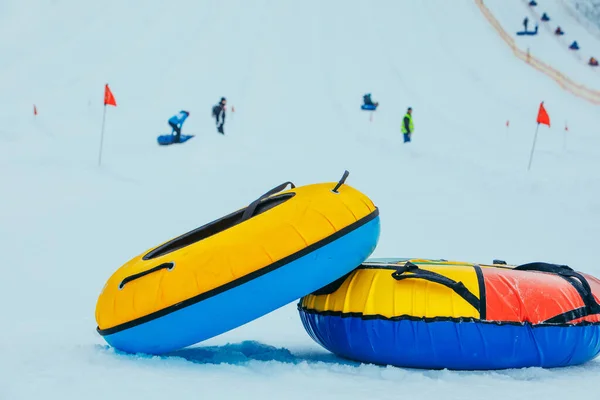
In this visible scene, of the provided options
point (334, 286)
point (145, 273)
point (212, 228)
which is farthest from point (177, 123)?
point (145, 273)

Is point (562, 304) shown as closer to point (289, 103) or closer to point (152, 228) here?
point (152, 228)

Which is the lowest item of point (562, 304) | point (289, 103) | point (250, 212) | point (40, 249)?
point (40, 249)

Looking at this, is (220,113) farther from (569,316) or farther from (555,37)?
(555,37)

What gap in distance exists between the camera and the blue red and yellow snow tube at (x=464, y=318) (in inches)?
153

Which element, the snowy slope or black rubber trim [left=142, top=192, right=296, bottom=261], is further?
the snowy slope

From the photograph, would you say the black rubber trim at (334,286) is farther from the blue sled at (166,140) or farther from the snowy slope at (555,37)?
the snowy slope at (555,37)

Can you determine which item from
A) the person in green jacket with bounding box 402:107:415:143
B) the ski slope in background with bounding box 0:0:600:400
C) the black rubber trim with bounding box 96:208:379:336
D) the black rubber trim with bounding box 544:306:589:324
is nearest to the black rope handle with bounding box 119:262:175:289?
the black rubber trim with bounding box 96:208:379:336

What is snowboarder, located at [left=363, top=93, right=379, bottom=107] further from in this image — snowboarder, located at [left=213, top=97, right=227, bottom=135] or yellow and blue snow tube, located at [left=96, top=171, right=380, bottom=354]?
yellow and blue snow tube, located at [left=96, top=171, right=380, bottom=354]

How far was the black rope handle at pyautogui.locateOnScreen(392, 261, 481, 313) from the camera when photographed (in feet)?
12.9

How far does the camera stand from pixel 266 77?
64.4 ft

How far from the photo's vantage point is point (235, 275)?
3.74 metres

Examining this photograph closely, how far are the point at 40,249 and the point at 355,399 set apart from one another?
4.78 metres

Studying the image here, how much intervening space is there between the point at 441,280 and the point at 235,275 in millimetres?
1008

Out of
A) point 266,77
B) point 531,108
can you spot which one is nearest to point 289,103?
point 266,77
